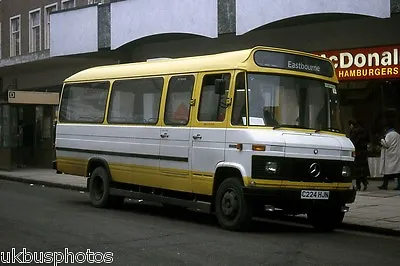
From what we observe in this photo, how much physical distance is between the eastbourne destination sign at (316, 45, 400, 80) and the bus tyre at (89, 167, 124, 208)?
717cm

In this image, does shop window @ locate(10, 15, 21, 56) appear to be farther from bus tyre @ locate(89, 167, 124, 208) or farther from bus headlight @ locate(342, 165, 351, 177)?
bus headlight @ locate(342, 165, 351, 177)

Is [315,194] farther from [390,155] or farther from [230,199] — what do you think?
[390,155]

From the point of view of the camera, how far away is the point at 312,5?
15.6 m

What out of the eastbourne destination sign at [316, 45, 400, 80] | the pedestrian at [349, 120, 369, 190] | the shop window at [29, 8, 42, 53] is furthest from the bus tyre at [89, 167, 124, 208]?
the shop window at [29, 8, 42, 53]

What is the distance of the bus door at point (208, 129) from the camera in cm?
1012

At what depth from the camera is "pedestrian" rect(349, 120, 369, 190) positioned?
1513 cm

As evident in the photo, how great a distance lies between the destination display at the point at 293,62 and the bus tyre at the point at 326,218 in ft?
7.61

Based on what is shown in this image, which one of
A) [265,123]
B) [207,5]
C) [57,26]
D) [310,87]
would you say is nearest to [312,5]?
[207,5]

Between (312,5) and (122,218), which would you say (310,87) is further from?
(312,5)

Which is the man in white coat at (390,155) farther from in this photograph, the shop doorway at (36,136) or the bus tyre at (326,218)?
the shop doorway at (36,136)

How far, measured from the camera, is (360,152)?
1549cm

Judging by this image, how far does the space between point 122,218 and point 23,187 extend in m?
7.83

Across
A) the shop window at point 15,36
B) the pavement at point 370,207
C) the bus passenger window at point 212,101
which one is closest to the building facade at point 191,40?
the shop window at point 15,36

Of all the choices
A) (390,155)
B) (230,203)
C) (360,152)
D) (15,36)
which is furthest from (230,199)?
(15,36)
